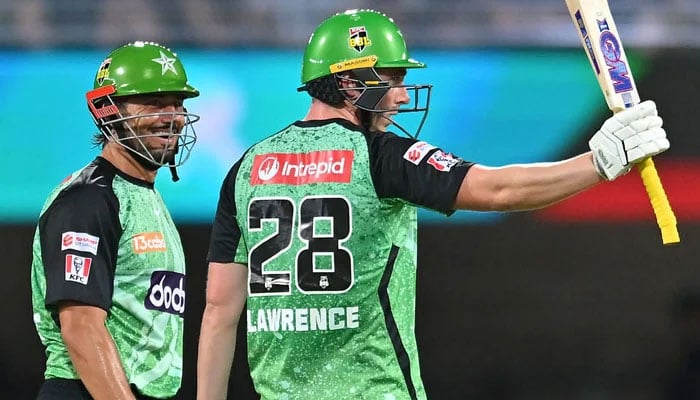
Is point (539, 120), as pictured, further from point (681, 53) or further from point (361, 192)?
point (361, 192)

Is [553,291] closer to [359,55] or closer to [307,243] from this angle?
[359,55]

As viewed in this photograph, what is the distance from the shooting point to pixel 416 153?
2592 mm

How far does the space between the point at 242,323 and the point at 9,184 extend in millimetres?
1141

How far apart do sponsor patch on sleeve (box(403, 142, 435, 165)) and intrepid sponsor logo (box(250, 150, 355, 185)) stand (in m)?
0.14

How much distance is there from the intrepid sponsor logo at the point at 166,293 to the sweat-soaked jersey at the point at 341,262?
0.46m

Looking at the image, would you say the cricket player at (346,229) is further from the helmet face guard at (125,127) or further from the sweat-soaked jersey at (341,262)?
the helmet face guard at (125,127)

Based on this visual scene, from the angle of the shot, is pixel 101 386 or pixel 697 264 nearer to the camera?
pixel 101 386

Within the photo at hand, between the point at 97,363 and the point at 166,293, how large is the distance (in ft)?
1.23

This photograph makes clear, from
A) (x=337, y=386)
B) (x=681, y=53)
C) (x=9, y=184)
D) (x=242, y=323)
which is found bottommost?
(x=337, y=386)

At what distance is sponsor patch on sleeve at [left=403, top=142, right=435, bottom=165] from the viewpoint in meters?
2.58

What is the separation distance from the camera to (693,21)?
5098 millimetres

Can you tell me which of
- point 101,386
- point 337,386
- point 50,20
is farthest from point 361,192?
point 50,20

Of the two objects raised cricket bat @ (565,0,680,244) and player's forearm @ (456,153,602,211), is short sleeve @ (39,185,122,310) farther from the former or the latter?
raised cricket bat @ (565,0,680,244)

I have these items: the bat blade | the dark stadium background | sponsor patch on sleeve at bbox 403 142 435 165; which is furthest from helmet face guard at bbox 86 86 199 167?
the dark stadium background
